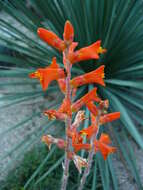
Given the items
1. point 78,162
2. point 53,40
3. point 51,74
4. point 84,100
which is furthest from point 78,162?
point 53,40

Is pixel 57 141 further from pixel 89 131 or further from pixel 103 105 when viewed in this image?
pixel 103 105

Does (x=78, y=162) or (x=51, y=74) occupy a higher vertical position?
(x=51, y=74)

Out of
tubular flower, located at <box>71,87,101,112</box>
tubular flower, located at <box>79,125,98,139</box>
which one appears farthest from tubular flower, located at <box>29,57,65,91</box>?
tubular flower, located at <box>79,125,98,139</box>

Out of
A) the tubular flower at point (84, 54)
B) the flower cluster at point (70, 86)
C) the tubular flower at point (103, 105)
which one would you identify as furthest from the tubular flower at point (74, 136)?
the tubular flower at point (84, 54)

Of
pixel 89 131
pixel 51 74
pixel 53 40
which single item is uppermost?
pixel 53 40

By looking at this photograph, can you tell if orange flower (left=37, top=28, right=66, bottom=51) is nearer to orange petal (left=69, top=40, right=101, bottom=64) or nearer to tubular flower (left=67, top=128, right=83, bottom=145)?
orange petal (left=69, top=40, right=101, bottom=64)

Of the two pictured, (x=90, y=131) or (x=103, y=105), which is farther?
(x=90, y=131)

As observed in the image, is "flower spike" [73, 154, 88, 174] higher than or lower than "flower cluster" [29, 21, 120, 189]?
lower

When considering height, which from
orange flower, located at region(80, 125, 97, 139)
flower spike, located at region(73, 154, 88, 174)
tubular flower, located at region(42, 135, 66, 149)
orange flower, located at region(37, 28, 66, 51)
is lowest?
flower spike, located at region(73, 154, 88, 174)

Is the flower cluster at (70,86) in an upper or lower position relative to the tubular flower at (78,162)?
upper

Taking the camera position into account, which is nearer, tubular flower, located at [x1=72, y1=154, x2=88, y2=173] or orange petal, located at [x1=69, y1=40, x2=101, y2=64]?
orange petal, located at [x1=69, y1=40, x2=101, y2=64]

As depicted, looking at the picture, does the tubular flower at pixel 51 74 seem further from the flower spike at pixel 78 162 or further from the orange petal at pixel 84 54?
the flower spike at pixel 78 162
